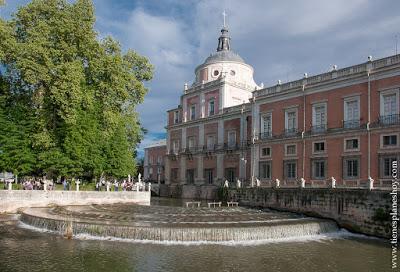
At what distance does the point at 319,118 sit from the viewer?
34.3 metres

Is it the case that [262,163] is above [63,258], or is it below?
above

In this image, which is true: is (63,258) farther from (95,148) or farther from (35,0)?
(35,0)

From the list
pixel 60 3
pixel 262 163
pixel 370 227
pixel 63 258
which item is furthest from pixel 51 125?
pixel 370 227

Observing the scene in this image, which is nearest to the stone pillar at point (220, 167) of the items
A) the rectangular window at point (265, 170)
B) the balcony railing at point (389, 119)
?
the rectangular window at point (265, 170)

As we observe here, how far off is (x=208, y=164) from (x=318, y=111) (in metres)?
18.6

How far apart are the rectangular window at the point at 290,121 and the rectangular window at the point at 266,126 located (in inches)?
77.3

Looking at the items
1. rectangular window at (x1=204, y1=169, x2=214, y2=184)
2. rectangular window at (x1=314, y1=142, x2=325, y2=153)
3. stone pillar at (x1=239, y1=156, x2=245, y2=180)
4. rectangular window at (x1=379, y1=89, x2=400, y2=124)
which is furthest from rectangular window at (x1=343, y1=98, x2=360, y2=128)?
rectangular window at (x1=204, y1=169, x2=214, y2=184)

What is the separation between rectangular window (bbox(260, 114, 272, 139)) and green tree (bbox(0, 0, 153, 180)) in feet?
38.6

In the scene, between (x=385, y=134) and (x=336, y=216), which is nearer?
(x=336, y=216)

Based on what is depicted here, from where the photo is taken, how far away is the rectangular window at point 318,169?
33062mm

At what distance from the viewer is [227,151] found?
47.4 m

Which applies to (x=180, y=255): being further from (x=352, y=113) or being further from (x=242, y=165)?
(x=242, y=165)

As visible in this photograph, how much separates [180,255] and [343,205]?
13052mm

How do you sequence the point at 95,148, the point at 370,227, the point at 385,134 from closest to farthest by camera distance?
the point at 370,227, the point at 385,134, the point at 95,148
